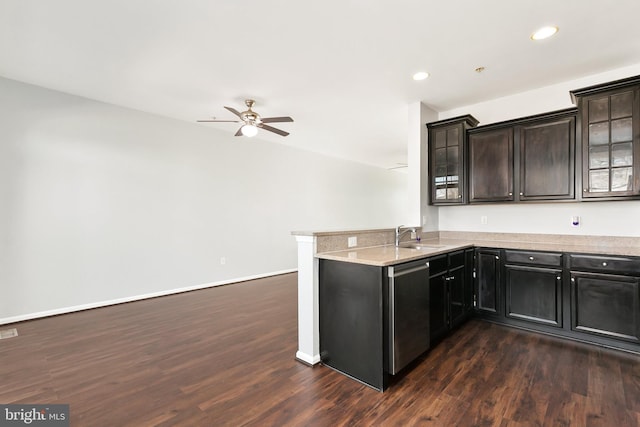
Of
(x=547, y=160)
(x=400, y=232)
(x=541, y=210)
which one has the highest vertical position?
(x=547, y=160)

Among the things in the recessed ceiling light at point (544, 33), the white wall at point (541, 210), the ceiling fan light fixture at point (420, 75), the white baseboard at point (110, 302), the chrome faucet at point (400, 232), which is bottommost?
the white baseboard at point (110, 302)

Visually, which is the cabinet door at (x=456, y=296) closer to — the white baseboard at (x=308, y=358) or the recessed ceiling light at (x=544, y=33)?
the white baseboard at (x=308, y=358)

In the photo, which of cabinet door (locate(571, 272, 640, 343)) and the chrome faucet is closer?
cabinet door (locate(571, 272, 640, 343))

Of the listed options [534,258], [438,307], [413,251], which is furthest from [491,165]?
[438,307]

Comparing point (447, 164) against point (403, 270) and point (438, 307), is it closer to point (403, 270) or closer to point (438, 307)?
point (438, 307)

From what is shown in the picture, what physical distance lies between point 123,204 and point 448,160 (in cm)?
456

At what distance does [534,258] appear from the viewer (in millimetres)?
3023

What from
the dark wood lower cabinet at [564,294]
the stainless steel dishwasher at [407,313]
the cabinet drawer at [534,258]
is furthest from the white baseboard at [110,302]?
the cabinet drawer at [534,258]

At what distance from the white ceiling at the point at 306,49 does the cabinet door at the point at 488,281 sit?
2.02 metres

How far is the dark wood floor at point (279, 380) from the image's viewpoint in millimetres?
1799

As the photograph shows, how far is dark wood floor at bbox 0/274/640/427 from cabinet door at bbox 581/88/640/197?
5.13 ft

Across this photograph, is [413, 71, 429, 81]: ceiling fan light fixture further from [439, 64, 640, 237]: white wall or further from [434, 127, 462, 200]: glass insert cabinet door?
[439, 64, 640, 237]: white wall

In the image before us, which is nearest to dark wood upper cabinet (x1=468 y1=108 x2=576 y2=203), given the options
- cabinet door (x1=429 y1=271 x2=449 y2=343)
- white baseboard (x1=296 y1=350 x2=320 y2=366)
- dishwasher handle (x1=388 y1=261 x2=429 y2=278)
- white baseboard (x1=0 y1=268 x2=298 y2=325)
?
cabinet door (x1=429 y1=271 x2=449 y2=343)

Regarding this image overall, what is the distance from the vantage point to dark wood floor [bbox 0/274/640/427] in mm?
1799
